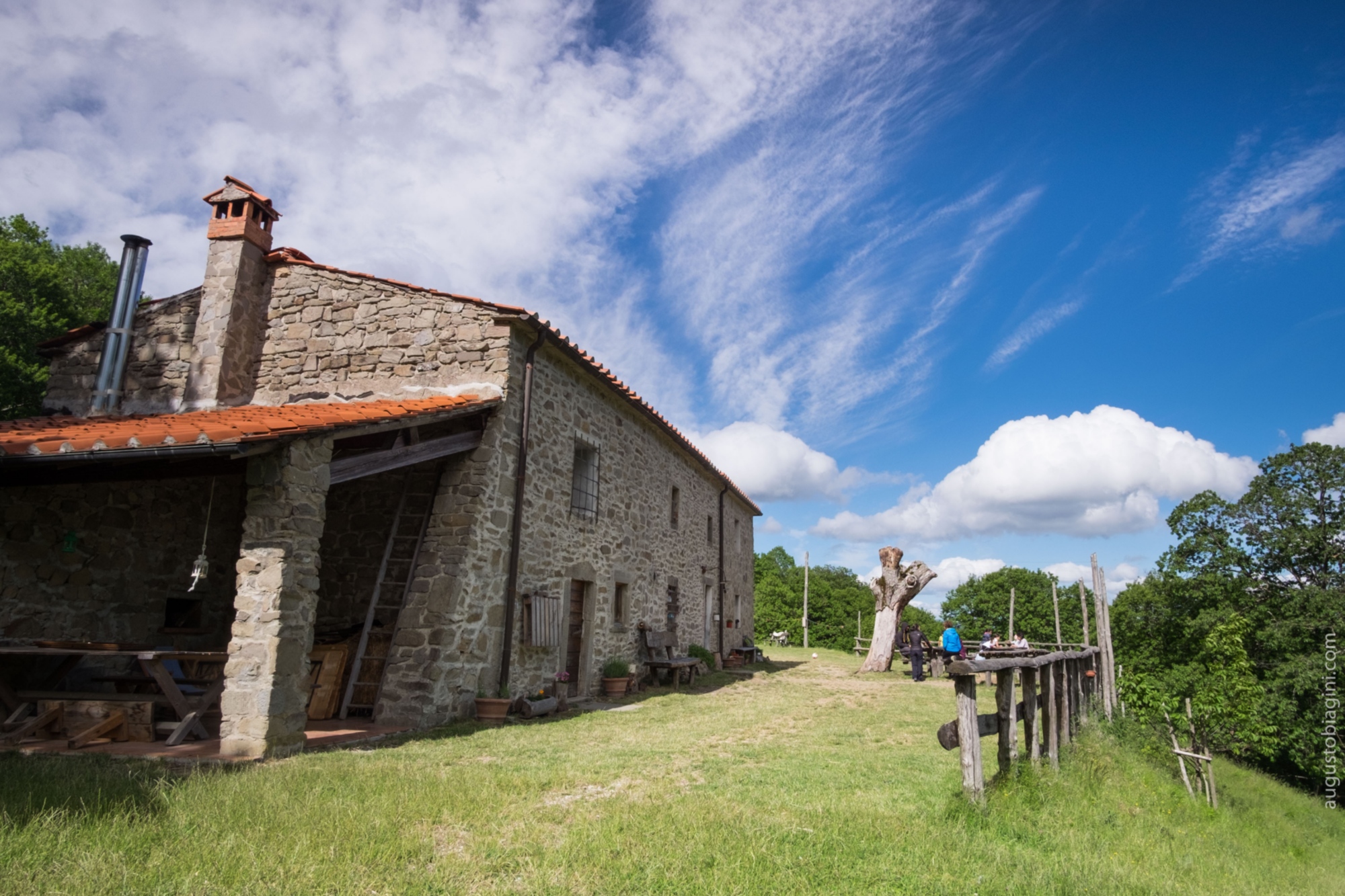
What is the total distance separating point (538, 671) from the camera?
961cm

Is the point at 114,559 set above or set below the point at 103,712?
above

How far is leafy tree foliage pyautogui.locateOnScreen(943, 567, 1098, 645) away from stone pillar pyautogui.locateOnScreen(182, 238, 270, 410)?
1831 inches

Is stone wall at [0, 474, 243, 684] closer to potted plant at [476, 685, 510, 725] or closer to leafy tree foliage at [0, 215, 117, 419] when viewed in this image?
potted plant at [476, 685, 510, 725]

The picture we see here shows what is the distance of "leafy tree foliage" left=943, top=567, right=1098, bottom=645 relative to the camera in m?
48.3

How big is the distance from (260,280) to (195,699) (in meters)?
6.02

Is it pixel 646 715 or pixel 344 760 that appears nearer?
pixel 344 760

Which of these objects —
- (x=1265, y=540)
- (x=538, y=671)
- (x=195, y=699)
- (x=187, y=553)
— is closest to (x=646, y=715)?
(x=538, y=671)

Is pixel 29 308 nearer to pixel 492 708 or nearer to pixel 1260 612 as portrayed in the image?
pixel 492 708

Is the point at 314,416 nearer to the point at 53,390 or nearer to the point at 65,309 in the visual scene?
the point at 53,390

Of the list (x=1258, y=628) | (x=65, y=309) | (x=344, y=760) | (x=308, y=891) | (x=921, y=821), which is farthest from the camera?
(x=1258, y=628)

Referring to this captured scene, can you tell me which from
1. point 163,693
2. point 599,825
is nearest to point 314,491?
point 163,693

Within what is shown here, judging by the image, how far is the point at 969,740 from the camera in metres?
4.92

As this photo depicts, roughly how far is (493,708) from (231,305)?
20.7 feet

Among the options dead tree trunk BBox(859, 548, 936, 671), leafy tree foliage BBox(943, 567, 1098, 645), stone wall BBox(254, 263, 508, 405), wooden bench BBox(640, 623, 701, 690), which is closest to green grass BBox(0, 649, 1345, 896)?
stone wall BBox(254, 263, 508, 405)
